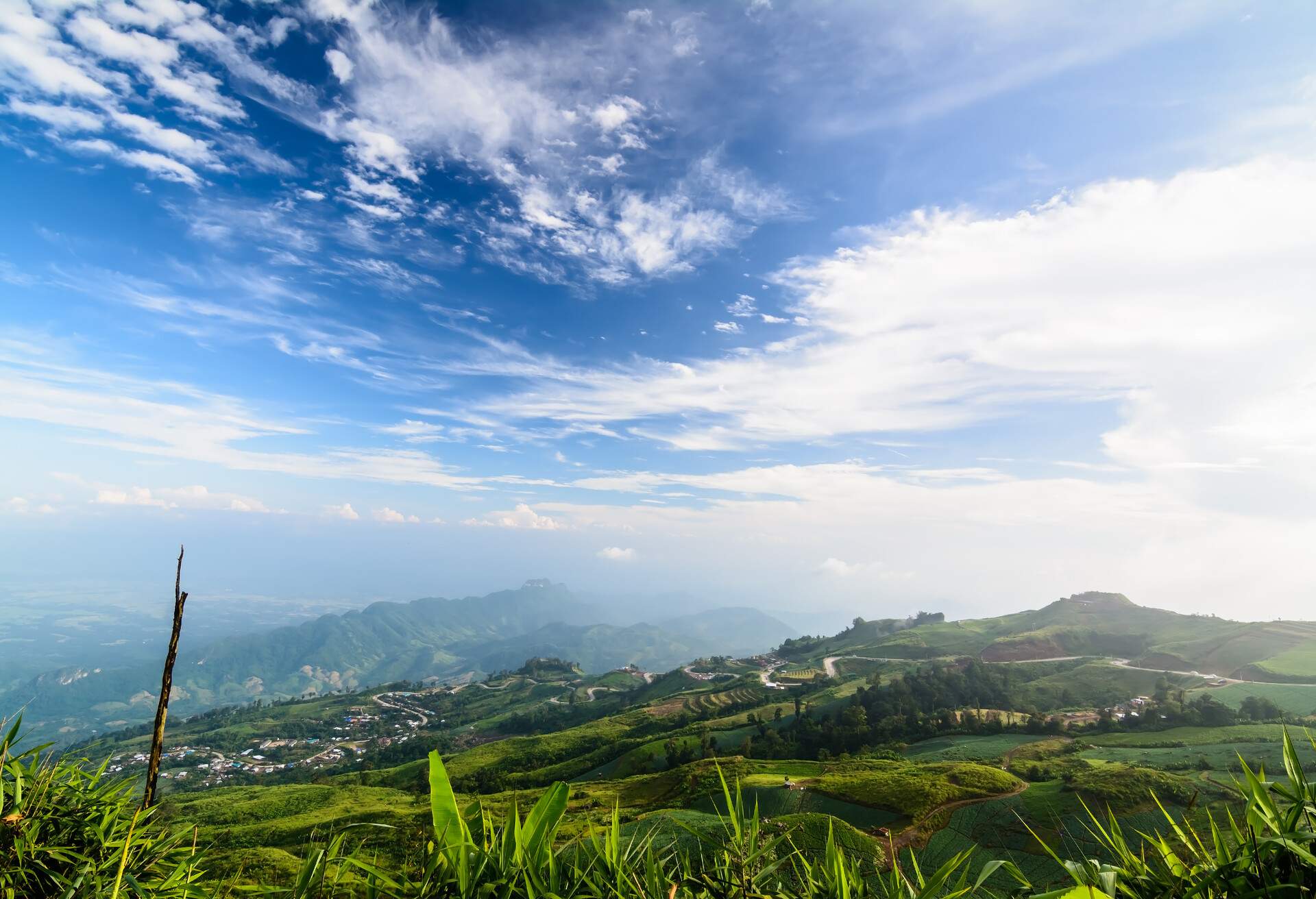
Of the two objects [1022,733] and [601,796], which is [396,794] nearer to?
[601,796]

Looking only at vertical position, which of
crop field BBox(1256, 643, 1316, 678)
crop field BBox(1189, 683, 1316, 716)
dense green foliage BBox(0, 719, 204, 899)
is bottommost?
crop field BBox(1189, 683, 1316, 716)

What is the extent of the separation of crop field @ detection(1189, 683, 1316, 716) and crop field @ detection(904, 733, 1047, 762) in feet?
142

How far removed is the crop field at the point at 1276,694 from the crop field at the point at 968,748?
43335mm

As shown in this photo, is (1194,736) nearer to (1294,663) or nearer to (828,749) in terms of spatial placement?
(828,749)

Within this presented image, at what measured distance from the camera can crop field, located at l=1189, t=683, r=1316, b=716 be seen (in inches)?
3531

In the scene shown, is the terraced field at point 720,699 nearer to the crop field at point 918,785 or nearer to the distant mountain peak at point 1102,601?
the crop field at point 918,785

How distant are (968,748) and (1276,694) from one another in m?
69.5

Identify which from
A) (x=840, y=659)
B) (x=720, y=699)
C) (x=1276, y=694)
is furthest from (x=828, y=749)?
(x=840, y=659)

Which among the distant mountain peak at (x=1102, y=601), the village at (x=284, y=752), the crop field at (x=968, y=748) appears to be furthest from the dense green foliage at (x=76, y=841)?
the distant mountain peak at (x=1102, y=601)

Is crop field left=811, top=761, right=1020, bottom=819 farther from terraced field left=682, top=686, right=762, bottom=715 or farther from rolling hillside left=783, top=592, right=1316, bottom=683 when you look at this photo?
rolling hillside left=783, top=592, right=1316, bottom=683

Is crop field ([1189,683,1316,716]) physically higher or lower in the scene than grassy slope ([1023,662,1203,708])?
higher

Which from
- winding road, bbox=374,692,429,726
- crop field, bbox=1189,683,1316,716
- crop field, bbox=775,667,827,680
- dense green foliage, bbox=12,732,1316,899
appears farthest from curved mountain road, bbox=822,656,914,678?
dense green foliage, bbox=12,732,1316,899

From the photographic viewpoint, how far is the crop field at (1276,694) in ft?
294

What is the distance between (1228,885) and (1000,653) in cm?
17461
